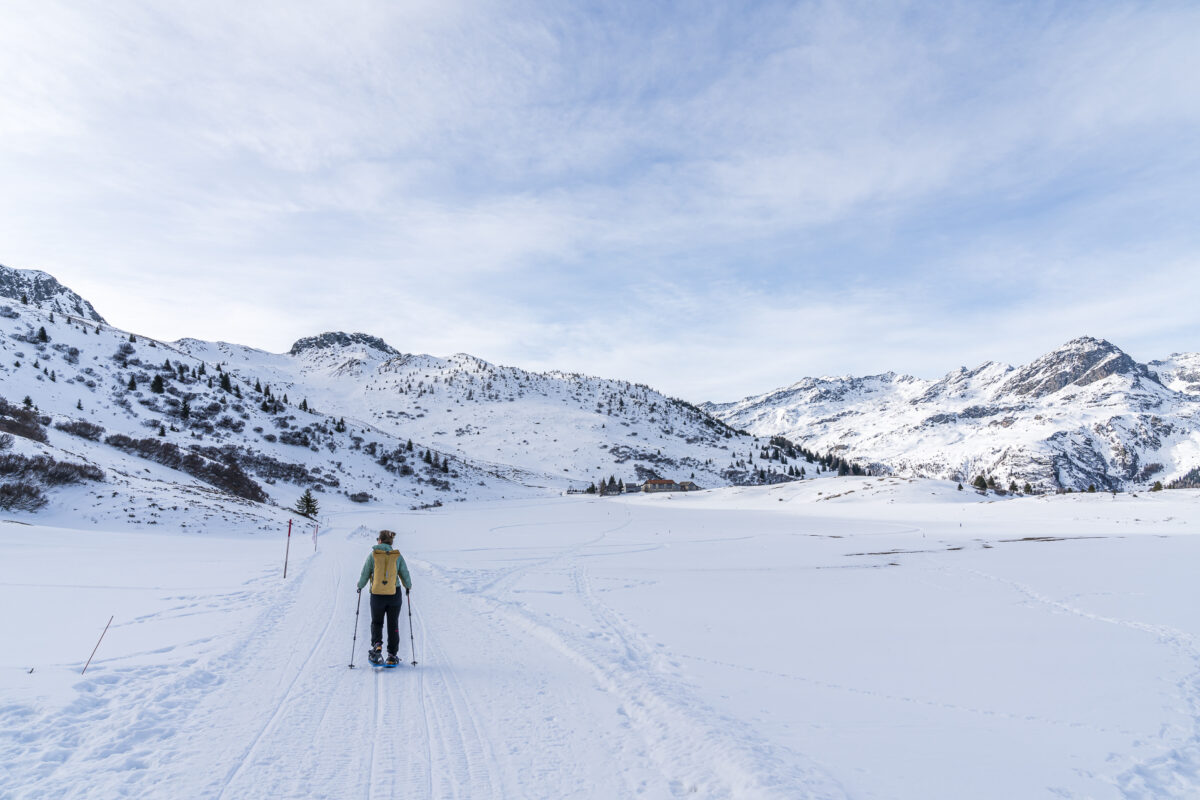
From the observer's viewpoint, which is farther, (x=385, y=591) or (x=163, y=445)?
(x=163, y=445)

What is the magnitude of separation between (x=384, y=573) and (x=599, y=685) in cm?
425

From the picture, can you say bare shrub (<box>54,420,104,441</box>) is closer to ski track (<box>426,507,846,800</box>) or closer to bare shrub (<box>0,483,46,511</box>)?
bare shrub (<box>0,483,46,511</box>)

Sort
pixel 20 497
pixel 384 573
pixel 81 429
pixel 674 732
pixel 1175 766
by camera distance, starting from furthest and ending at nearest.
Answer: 1. pixel 81 429
2. pixel 20 497
3. pixel 384 573
4. pixel 674 732
5. pixel 1175 766

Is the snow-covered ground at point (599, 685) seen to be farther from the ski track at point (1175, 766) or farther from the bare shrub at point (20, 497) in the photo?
the bare shrub at point (20, 497)

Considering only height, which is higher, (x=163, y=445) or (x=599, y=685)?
(x=163, y=445)

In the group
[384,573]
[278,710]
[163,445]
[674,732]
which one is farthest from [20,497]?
[674,732]

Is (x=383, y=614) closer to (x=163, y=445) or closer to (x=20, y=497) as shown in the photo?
(x=20, y=497)

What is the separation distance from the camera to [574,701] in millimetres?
8148

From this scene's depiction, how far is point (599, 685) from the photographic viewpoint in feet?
29.2

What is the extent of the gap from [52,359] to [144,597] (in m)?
93.9

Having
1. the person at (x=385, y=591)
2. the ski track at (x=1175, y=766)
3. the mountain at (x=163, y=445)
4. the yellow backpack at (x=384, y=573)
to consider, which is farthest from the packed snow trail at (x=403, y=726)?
the mountain at (x=163, y=445)

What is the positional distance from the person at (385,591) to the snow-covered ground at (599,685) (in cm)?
69

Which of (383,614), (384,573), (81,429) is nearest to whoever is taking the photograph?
(383,614)

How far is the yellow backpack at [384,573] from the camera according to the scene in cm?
1001
